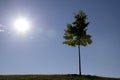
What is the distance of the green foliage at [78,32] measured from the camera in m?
43.6

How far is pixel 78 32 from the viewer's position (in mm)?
43438

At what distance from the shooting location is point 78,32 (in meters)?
43.4

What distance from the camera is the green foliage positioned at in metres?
43.6

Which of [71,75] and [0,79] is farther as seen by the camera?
[71,75]

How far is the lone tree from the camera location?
143ft

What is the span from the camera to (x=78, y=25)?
4378cm

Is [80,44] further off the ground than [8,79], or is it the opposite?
[80,44]

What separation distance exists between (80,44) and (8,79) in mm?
14491

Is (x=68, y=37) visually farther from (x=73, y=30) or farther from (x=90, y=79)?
(x=90, y=79)

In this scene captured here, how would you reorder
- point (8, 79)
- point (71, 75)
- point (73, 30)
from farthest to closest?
point (73, 30) → point (71, 75) → point (8, 79)

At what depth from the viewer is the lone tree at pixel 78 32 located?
43.6 meters

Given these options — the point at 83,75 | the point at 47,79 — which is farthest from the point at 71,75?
the point at 47,79

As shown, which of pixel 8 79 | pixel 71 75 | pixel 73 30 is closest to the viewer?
pixel 8 79

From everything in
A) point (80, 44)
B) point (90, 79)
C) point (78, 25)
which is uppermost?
point (78, 25)
